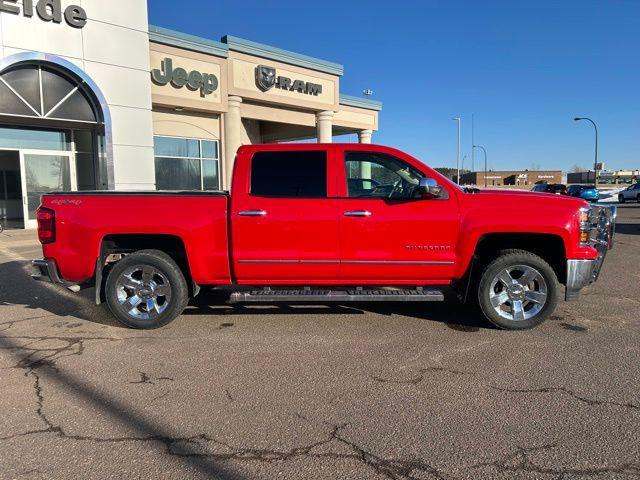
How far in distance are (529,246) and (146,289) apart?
4.42 meters

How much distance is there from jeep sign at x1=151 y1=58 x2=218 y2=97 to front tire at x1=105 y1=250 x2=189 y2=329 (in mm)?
13255

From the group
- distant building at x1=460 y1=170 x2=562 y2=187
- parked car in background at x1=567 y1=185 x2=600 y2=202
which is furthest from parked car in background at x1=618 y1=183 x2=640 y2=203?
distant building at x1=460 y1=170 x2=562 y2=187

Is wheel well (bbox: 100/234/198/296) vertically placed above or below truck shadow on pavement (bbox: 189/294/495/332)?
above

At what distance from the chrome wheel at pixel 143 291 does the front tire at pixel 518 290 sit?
11.6 ft

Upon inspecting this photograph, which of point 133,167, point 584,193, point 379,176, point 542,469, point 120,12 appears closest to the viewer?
point 542,469

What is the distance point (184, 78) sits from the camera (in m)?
17.6

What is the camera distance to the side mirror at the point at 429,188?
5.12 meters

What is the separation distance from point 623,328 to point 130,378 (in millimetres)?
5147

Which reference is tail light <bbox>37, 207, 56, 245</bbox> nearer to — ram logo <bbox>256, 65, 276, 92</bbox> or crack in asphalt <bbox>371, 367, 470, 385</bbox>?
crack in asphalt <bbox>371, 367, 470, 385</bbox>

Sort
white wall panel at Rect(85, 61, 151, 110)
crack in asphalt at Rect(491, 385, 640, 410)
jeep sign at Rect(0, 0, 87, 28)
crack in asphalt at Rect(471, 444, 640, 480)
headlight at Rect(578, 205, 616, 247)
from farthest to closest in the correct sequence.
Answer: white wall panel at Rect(85, 61, 151, 110) → jeep sign at Rect(0, 0, 87, 28) → headlight at Rect(578, 205, 616, 247) → crack in asphalt at Rect(491, 385, 640, 410) → crack in asphalt at Rect(471, 444, 640, 480)

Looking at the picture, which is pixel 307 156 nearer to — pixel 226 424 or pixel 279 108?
pixel 226 424

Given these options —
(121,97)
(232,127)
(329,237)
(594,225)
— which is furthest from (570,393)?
(232,127)

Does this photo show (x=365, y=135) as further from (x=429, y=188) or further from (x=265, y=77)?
(x=429, y=188)

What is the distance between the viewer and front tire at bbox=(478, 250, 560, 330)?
5.27 meters
